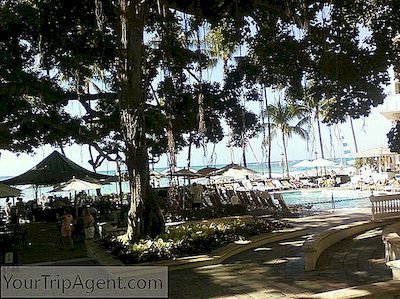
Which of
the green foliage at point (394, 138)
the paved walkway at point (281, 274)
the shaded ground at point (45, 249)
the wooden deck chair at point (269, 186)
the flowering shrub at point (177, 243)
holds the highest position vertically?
the green foliage at point (394, 138)

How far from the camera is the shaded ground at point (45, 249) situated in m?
11.2

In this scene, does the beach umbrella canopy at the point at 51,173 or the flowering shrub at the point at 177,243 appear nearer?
the flowering shrub at the point at 177,243

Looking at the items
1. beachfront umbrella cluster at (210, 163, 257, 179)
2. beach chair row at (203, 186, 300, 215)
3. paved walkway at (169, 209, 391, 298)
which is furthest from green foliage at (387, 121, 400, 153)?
beachfront umbrella cluster at (210, 163, 257, 179)

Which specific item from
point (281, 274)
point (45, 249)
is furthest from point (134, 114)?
point (45, 249)

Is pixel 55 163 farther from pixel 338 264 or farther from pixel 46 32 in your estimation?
pixel 338 264

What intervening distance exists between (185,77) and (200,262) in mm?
9588

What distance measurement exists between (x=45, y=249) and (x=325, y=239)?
7727mm

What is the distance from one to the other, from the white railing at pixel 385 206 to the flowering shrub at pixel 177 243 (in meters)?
3.90

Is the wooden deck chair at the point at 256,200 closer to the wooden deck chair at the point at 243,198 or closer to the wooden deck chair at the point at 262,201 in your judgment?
the wooden deck chair at the point at 262,201

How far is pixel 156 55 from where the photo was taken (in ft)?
51.3

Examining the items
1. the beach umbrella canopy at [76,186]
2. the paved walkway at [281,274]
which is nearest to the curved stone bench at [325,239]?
the paved walkway at [281,274]

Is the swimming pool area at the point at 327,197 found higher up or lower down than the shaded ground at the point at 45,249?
higher up

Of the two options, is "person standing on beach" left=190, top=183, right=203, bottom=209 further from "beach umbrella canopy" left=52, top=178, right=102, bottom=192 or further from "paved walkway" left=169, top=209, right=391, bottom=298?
"paved walkway" left=169, top=209, right=391, bottom=298

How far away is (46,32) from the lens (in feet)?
42.3
